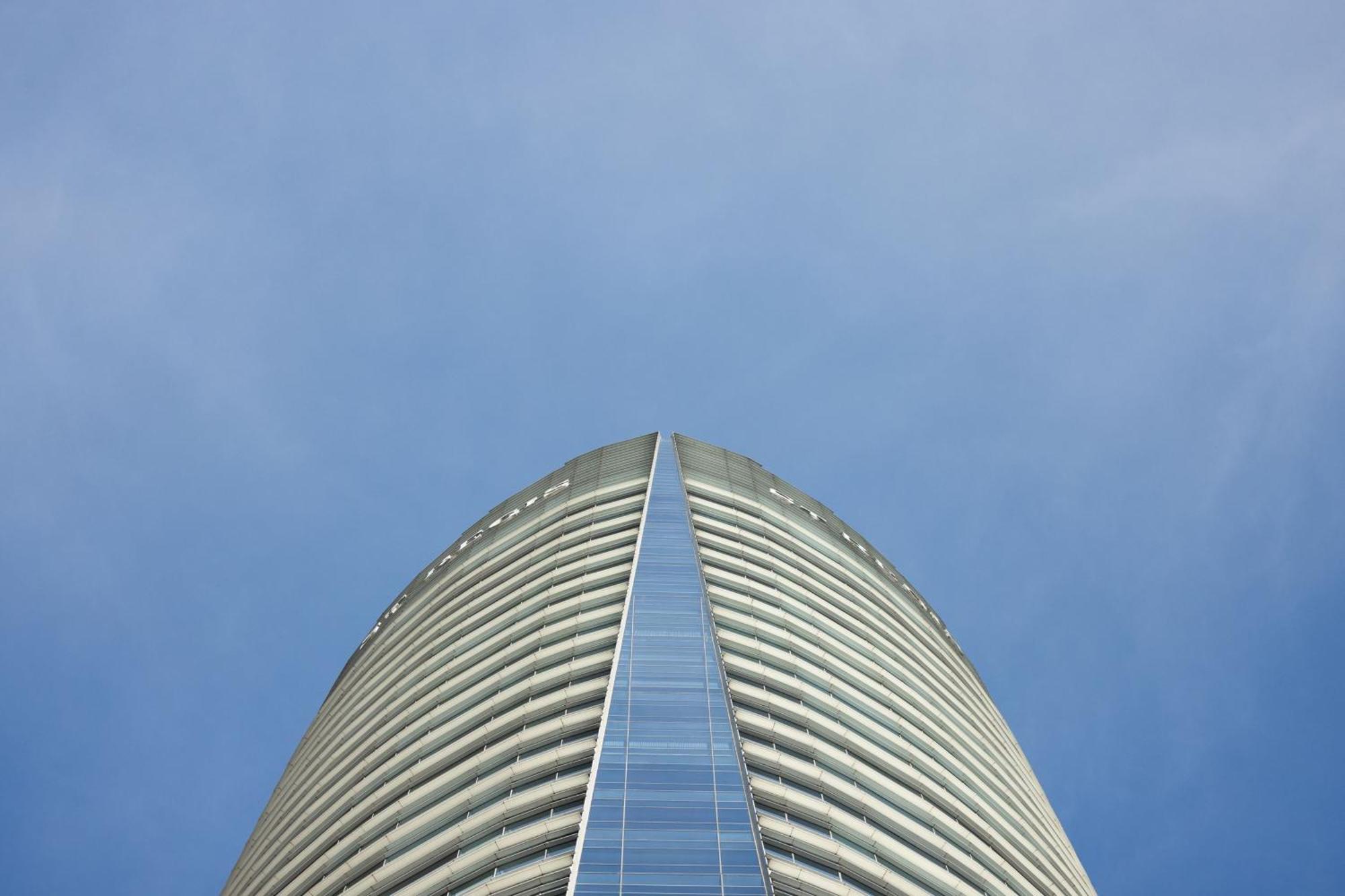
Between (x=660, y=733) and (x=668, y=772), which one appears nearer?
(x=668, y=772)

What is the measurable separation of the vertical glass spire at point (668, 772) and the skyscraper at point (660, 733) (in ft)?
0.23

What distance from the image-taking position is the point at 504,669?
4512cm

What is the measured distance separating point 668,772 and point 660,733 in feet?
6.52

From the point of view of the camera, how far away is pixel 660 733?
34.6 m

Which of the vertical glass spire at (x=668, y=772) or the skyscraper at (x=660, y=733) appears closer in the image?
the vertical glass spire at (x=668, y=772)

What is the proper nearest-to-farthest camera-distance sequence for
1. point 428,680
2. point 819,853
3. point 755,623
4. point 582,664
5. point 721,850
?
point 721,850 < point 819,853 < point 582,664 < point 755,623 < point 428,680

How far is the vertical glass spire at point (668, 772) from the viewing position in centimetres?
2862

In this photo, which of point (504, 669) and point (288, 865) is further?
point (504, 669)

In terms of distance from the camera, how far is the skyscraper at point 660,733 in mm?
31875

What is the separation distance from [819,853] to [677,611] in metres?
11.9

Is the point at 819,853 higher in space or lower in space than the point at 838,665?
lower

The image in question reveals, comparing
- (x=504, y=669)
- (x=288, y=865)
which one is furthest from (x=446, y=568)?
(x=288, y=865)

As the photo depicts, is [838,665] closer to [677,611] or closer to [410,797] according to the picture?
[677,611]

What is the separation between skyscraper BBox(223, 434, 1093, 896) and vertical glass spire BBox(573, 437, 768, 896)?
0.23ft
